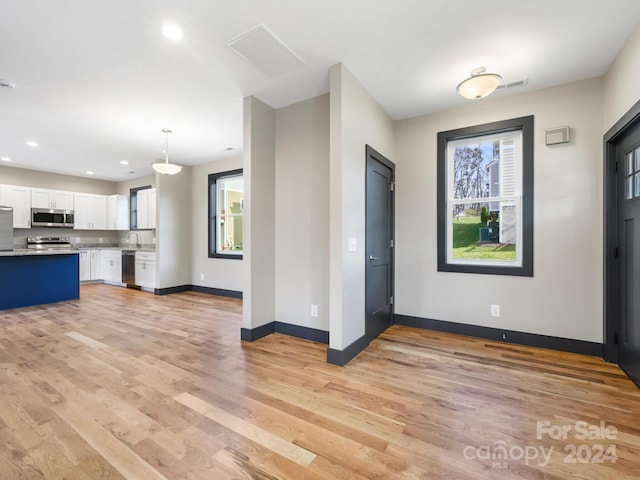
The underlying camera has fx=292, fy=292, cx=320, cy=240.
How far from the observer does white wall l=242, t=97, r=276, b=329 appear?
3.34 m

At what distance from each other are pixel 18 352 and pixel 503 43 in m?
5.44

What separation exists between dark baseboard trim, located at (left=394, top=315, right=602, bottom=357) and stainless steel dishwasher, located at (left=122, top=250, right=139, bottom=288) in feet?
19.9

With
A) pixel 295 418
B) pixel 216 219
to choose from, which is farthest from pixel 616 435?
pixel 216 219

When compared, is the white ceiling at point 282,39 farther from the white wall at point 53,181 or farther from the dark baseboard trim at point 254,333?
the white wall at point 53,181

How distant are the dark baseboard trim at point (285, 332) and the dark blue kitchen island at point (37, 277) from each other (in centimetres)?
436

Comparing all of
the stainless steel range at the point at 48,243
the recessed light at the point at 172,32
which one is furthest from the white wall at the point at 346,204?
the stainless steel range at the point at 48,243

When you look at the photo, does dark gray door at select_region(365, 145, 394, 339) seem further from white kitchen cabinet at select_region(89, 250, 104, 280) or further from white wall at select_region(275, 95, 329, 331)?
white kitchen cabinet at select_region(89, 250, 104, 280)

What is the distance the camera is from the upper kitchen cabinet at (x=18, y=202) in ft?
20.6

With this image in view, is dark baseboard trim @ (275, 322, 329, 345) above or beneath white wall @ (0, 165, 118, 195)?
beneath

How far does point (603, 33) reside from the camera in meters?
2.30

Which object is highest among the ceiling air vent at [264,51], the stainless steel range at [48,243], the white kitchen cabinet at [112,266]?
the ceiling air vent at [264,51]

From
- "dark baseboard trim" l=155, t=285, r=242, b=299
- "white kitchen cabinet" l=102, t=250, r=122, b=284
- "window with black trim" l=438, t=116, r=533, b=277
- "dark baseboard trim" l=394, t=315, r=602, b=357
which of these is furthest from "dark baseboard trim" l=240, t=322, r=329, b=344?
"white kitchen cabinet" l=102, t=250, r=122, b=284

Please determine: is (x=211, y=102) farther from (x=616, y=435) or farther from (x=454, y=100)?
(x=616, y=435)

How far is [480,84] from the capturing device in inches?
101
